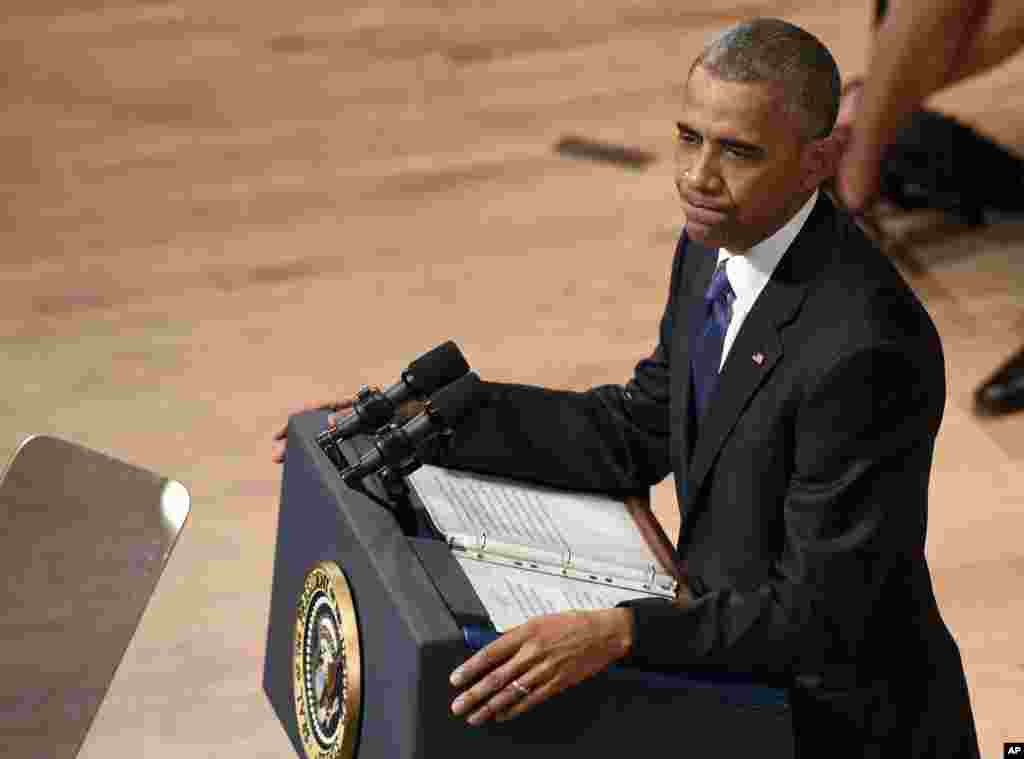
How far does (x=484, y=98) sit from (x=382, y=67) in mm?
405

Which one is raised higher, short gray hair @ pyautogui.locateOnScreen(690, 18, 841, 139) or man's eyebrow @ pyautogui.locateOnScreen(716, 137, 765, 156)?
short gray hair @ pyautogui.locateOnScreen(690, 18, 841, 139)

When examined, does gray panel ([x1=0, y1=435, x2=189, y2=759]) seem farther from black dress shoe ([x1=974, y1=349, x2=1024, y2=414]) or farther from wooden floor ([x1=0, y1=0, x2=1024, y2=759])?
black dress shoe ([x1=974, y1=349, x2=1024, y2=414])

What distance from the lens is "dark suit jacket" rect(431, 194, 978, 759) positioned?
7.90 feet

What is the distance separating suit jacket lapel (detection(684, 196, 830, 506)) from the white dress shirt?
1 centimetres

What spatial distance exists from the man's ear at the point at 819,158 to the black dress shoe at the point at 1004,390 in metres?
2.48

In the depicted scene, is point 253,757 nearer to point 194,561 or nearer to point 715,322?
point 194,561

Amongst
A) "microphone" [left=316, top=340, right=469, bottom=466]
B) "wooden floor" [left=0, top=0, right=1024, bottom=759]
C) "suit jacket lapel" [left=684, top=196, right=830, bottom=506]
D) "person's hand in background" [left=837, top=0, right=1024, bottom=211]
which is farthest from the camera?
"person's hand in background" [left=837, top=0, right=1024, bottom=211]

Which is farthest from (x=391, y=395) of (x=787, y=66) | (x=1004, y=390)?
(x=1004, y=390)

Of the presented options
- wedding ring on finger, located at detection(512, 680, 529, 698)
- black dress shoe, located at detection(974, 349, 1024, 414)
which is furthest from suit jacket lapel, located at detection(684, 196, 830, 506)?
black dress shoe, located at detection(974, 349, 1024, 414)

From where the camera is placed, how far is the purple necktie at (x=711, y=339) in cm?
263

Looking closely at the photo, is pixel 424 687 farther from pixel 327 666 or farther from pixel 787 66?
pixel 787 66

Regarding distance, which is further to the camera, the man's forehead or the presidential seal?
the presidential seal

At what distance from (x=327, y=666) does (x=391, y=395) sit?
0.37m

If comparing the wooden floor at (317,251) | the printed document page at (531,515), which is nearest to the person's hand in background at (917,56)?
the wooden floor at (317,251)
